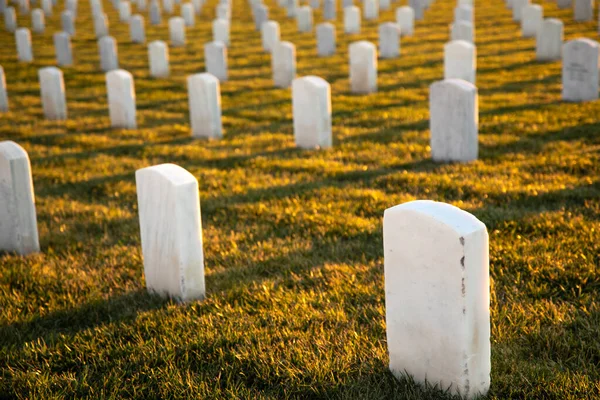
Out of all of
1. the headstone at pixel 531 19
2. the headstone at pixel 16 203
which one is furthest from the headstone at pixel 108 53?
the headstone at pixel 16 203

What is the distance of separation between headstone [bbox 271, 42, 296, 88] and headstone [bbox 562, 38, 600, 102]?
4.55 m

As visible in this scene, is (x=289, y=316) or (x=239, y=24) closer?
(x=289, y=316)

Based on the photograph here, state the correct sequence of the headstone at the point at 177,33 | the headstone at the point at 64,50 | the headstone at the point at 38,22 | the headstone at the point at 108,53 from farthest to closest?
the headstone at the point at 38,22 → the headstone at the point at 177,33 → the headstone at the point at 64,50 → the headstone at the point at 108,53

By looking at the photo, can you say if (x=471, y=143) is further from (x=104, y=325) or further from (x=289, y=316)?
(x=104, y=325)

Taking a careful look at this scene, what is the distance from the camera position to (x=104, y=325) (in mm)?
3791

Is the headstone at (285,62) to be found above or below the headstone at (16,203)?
above

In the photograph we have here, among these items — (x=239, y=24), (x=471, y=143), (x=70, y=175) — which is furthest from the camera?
(x=239, y=24)

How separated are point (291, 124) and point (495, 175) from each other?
345 centimetres

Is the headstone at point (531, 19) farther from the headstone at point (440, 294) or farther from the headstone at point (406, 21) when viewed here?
the headstone at point (440, 294)

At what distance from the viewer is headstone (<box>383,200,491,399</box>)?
9.00ft

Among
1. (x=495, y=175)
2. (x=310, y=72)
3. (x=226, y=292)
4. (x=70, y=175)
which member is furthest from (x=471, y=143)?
(x=310, y=72)

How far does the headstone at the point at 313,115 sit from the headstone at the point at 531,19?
9.45m

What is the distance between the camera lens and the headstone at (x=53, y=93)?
33.9 ft

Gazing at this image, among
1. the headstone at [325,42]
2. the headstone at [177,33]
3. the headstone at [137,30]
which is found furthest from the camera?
the headstone at [137,30]
